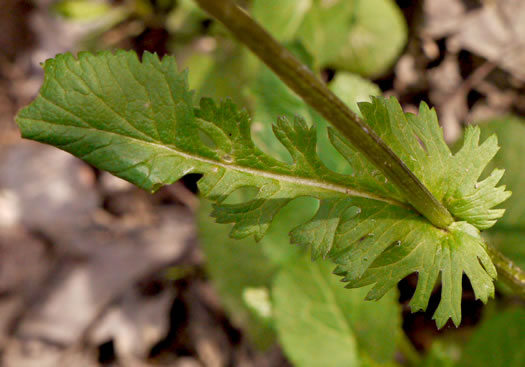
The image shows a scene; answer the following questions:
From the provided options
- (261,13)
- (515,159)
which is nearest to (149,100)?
(261,13)

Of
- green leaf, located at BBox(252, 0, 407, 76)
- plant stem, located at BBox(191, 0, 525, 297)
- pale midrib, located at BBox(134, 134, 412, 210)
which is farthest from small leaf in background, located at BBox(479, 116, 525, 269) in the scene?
pale midrib, located at BBox(134, 134, 412, 210)

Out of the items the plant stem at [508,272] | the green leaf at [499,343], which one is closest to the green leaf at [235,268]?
the green leaf at [499,343]

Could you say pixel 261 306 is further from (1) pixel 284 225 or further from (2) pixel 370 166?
(2) pixel 370 166

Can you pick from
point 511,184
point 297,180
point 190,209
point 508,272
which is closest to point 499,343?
point 511,184

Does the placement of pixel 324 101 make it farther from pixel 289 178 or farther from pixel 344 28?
pixel 344 28

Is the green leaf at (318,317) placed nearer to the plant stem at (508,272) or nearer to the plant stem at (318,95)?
the plant stem at (508,272)

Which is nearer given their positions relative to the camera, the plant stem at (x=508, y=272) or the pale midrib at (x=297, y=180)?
the pale midrib at (x=297, y=180)
